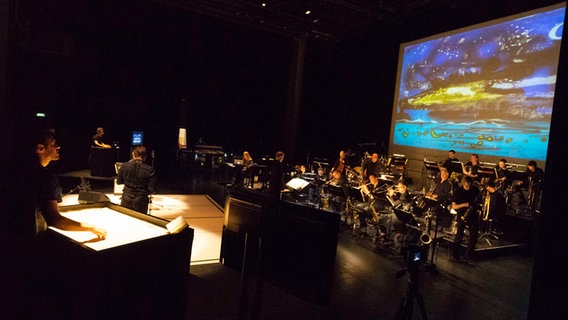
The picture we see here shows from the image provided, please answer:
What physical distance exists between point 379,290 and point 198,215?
4571 mm

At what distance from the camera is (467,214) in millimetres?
6305

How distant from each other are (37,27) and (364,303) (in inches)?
482

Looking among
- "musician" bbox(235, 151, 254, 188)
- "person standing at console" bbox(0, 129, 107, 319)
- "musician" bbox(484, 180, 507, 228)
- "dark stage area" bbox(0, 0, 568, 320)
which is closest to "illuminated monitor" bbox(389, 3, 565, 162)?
"dark stage area" bbox(0, 0, 568, 320)

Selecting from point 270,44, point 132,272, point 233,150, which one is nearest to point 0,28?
point 132,272

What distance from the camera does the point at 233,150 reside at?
56.4 ft

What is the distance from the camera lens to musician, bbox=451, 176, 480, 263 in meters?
6.33

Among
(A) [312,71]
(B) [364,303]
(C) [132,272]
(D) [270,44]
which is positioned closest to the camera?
(C) [132,272]

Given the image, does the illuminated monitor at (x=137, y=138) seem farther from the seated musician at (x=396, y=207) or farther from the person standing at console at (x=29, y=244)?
the person standing at console at (x=29, y=244)

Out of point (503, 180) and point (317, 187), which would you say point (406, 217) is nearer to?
point (317, 187)

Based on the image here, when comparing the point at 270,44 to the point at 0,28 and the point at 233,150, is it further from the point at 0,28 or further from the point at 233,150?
the point at 0,28

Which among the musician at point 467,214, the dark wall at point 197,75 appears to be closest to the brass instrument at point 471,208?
the musician at point 467,214

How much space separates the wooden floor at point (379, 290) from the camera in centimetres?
410

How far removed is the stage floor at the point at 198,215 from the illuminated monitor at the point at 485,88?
27.9 ft

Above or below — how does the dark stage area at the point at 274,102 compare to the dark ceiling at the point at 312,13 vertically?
below
